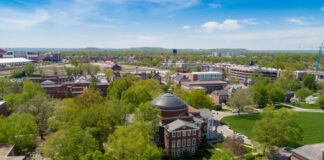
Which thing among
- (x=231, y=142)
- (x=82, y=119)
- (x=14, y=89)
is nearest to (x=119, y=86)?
(x=82, y=119)

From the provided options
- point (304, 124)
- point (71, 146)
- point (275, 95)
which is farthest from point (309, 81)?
point (71, 146)

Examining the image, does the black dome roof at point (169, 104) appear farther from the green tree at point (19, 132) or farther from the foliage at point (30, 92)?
the foliage at point (30, 92)

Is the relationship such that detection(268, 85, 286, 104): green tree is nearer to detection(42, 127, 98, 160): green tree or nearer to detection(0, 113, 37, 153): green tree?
detection(42, 127, 98, 160): green tree

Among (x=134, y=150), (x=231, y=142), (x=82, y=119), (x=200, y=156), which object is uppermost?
(x=82, y=119)

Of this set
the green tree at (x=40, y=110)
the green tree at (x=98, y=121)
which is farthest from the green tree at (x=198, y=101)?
the green tree at (x=40, y=110)

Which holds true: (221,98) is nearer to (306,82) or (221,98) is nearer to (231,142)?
(231,142)

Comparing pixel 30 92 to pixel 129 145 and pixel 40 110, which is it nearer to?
pixel 40 110

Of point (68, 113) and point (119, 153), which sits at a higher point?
point (68, 113)

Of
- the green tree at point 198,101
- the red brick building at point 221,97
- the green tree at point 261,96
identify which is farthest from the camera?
the red brick building at point 221,97
